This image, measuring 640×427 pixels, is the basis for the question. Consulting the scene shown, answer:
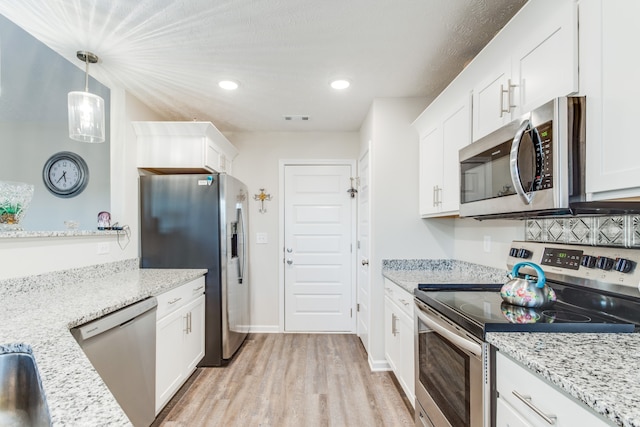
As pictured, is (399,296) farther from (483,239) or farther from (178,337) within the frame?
(178,337)

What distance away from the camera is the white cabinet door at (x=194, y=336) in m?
2.49

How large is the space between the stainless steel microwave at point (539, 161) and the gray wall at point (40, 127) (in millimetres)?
2487

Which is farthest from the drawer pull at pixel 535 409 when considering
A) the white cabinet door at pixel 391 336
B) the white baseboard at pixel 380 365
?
the white baseboard at pixel 380 365

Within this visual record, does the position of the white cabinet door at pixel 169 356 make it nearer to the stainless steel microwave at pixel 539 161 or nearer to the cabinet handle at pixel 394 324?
the cabinet handle at pixel 394 324

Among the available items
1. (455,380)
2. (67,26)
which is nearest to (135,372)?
(455,380)

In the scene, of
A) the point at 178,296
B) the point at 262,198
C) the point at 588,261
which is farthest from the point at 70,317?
the point at 262,198

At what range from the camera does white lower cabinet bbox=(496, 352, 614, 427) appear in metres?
0.77

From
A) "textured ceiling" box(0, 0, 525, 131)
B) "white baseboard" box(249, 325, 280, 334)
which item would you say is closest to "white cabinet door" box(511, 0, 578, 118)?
"textured ceiling" box(0, 0, 525, 131)

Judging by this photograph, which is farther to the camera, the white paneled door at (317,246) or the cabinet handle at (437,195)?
the white paneled door at (317,246)

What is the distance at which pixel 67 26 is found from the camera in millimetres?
1791

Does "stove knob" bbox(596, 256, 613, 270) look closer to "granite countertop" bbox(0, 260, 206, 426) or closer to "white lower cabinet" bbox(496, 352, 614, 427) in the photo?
"white lower cabinet" bbox(496, 352, 614, 427)

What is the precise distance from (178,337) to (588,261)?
8.09 ft

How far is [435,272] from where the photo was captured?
264cm

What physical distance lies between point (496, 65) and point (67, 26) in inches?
90.6
